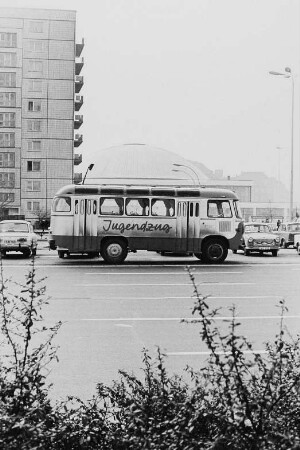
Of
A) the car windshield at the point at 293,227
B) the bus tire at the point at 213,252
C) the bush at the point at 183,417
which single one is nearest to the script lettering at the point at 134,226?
the bus tire at the point at 213,252

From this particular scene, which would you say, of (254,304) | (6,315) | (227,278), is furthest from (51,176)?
(6,315)

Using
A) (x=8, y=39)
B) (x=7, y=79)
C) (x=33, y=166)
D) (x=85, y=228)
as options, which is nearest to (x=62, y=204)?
(x=85, y=228)

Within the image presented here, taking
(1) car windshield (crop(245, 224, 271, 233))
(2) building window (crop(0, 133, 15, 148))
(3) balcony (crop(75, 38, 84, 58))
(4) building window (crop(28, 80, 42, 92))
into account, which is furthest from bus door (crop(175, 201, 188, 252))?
(3) balcony (crop(75, 38, 84, 58))

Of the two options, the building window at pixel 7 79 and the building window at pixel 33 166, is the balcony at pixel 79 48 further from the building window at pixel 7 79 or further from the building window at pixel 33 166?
the building window at pixel 33 166

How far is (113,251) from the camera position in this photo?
2447 cm

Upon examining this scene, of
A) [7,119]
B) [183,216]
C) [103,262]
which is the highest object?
[7,119]

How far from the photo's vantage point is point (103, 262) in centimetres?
2555

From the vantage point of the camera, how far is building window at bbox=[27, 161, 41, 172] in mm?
76875

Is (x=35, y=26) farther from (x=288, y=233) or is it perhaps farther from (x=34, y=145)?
(x=288, y=233)

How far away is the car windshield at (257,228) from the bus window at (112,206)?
1120 centimetres

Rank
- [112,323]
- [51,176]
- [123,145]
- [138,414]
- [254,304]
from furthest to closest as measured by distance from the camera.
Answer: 1. [123,145]
2. [51,176]
3. [254,304]
4. [112,323]
5. [138,414]

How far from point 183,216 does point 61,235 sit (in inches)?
171

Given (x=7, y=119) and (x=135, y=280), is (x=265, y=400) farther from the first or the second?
(x=7, y=119)

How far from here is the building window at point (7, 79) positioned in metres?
76.3
